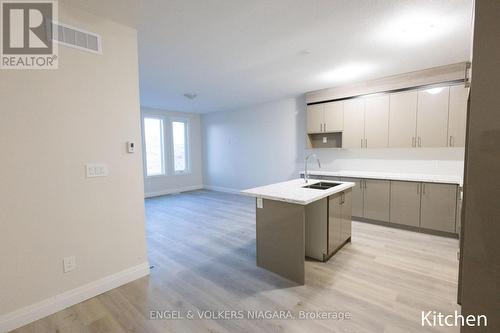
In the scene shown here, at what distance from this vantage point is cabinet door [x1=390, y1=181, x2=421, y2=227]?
3592mm

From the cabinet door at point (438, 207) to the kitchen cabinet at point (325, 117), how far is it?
72.1 inches

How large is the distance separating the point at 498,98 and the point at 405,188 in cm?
309

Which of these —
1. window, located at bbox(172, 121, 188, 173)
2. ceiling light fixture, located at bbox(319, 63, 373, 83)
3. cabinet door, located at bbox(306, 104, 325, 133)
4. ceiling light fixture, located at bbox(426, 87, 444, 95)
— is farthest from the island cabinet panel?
window, located at bbox(172, 121, 188, 173)

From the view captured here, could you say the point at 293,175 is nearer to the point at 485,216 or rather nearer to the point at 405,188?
the point at 405,188

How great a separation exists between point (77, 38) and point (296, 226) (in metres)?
2.62

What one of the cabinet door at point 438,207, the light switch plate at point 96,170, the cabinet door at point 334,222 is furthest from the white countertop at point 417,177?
the light switch plate at point 96,170

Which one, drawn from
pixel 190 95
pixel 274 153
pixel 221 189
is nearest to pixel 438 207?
pixel 274 153

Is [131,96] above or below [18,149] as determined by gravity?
above

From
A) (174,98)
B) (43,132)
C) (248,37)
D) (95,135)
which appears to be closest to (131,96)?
(95,135)

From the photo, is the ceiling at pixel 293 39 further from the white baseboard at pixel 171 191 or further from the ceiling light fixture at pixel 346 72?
the white baseboard at pixel 171 191

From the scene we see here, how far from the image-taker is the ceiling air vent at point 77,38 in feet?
6.24

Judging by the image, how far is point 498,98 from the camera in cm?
99

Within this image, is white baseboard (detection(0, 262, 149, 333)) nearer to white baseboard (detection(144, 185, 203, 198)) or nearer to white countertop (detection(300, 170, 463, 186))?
white countertop (detection(300, 170, 463, 186))

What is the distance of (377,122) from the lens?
4148 millimetres
